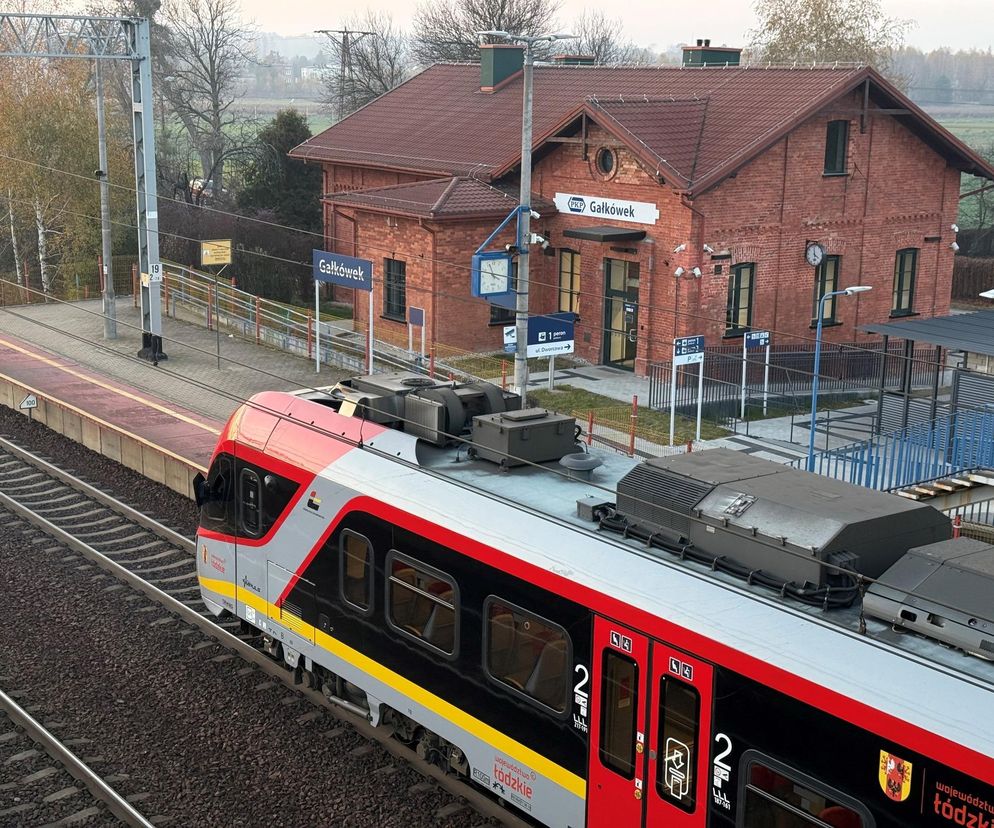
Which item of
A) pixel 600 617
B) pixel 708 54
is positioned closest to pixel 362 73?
pixel 708 54

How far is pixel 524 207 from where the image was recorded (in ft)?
66.8

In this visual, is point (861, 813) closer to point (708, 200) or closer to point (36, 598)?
point (36, 598)

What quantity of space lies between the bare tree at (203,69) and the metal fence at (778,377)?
3309 cm

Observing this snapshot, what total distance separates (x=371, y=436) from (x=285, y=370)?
16.5m

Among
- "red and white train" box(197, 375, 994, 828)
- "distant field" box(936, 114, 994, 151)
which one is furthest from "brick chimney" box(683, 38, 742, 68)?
"distant field" box(936, 114, 994, 151)

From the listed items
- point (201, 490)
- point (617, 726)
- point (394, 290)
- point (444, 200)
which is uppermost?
point (444, 200)

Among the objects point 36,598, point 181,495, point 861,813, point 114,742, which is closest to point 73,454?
point 181,495

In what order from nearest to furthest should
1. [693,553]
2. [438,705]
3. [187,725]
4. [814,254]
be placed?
1. [693,553]
2. [438,705]
3. [187,725]
4. [814,254]

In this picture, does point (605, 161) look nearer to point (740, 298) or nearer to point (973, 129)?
point (740, 298)

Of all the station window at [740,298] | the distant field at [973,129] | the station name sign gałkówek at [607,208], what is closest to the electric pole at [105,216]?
the station name sign gałkówek at [607,208]

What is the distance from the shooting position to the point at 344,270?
25.0 meters

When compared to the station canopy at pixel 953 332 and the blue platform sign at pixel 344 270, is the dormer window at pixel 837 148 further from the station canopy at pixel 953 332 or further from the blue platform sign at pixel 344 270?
the blue platform sign at pixel 344 270

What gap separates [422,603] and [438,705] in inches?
30.5

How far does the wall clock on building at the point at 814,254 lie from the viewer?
94.6ft
